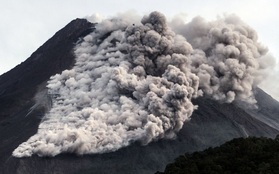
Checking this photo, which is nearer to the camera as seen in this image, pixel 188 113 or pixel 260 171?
pixel 260 171

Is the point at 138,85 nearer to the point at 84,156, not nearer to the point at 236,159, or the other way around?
the point at 84,156

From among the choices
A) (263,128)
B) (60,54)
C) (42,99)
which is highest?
(263,128)

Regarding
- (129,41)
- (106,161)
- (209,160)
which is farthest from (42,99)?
(209,160)

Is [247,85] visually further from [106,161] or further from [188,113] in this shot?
[106,161]

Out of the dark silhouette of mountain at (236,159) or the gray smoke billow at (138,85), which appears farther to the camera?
the gray smoke billow at (138,85)

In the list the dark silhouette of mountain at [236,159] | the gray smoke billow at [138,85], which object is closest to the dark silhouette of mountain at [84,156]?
the gray smoke billow at [138,85]

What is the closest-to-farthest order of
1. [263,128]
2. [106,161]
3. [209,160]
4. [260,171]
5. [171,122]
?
1. [260,171]
2. [209,160]
3. [106,161]
4. [171,122]
5. [263,128]

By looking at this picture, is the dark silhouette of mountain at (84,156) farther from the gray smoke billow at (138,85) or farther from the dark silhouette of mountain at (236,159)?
the dark silhouette of mountain at (236,159)
